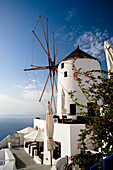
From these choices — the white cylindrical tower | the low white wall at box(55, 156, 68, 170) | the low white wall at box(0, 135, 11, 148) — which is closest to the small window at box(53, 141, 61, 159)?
the low white wall at box(55, 156, 68, 170)

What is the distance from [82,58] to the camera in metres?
14.6

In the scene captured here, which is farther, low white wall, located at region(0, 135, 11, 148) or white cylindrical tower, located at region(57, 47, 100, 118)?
low white wall, located at region(0, 135, 11, 148)

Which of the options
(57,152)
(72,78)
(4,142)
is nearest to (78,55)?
(72,78)

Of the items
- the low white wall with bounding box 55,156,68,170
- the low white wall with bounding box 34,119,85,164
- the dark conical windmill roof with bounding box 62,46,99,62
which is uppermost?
the dark conical windmill roof with bounding box 62,46,99,62

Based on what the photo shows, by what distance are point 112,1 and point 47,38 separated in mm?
10089

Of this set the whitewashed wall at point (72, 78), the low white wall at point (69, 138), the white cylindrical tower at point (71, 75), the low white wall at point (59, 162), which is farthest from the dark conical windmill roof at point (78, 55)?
the low white wall at point (59, 162)

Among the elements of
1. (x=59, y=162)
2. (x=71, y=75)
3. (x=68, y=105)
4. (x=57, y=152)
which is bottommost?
(x=57, y=152)

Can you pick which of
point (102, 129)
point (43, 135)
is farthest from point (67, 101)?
point (102, 129)

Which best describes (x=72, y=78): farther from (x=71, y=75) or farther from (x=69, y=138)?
(x=69, y=138)

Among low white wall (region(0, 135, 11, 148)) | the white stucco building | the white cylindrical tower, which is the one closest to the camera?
the white stucco building

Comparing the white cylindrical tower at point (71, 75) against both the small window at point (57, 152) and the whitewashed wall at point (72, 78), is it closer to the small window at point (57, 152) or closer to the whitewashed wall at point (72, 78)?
the whitewashed wall at point (72, 78)

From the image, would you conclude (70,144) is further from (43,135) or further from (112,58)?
(112,58)

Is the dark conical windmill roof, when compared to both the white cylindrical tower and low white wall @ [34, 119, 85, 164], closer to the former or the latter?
the white cylindrical tower

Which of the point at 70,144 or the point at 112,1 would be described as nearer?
the point at 112,1
